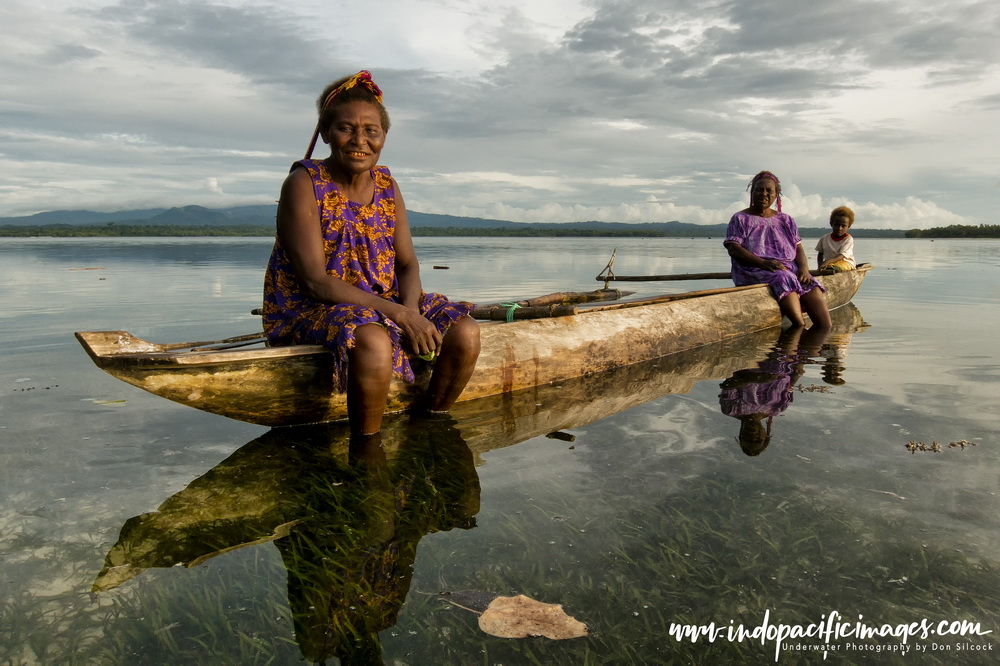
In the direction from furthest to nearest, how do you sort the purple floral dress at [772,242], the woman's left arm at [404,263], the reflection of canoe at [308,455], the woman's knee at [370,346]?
the purple floral dress at [772,242] → the woman's left arm at [404,263] → the woman's knee at [370,346] → the reflection of canoe at [308,455]

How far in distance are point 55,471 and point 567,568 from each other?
2.51 metres

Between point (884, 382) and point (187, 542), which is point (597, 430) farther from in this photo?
point (884, 382)

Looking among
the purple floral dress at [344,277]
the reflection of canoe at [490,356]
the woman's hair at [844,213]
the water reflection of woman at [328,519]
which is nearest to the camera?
the water reflection of woman at [328,519]

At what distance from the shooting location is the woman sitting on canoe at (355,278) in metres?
3.32

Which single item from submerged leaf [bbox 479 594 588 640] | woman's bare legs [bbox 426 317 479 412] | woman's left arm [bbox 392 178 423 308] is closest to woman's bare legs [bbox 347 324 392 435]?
woman's bare legs [bbox 426 317 479 412]

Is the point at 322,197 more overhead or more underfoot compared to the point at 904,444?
more overhead

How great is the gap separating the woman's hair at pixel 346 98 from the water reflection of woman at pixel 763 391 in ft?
8.50

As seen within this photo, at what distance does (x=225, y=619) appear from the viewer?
1.91m

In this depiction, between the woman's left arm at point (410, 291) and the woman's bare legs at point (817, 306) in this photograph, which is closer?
the woman's left arm at point (410, 291)

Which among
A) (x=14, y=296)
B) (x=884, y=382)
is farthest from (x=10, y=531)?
(x=14, y=296)

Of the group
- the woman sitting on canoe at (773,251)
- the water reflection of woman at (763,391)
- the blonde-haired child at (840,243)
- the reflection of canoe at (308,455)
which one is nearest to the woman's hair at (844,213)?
the blonde-haired child at (840,243)

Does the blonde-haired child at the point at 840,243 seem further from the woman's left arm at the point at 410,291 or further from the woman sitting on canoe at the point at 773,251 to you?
the woman's left arm at the point at 410,291

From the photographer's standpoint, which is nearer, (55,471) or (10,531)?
(10,531)

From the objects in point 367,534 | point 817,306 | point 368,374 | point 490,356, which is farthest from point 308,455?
point 817,306
